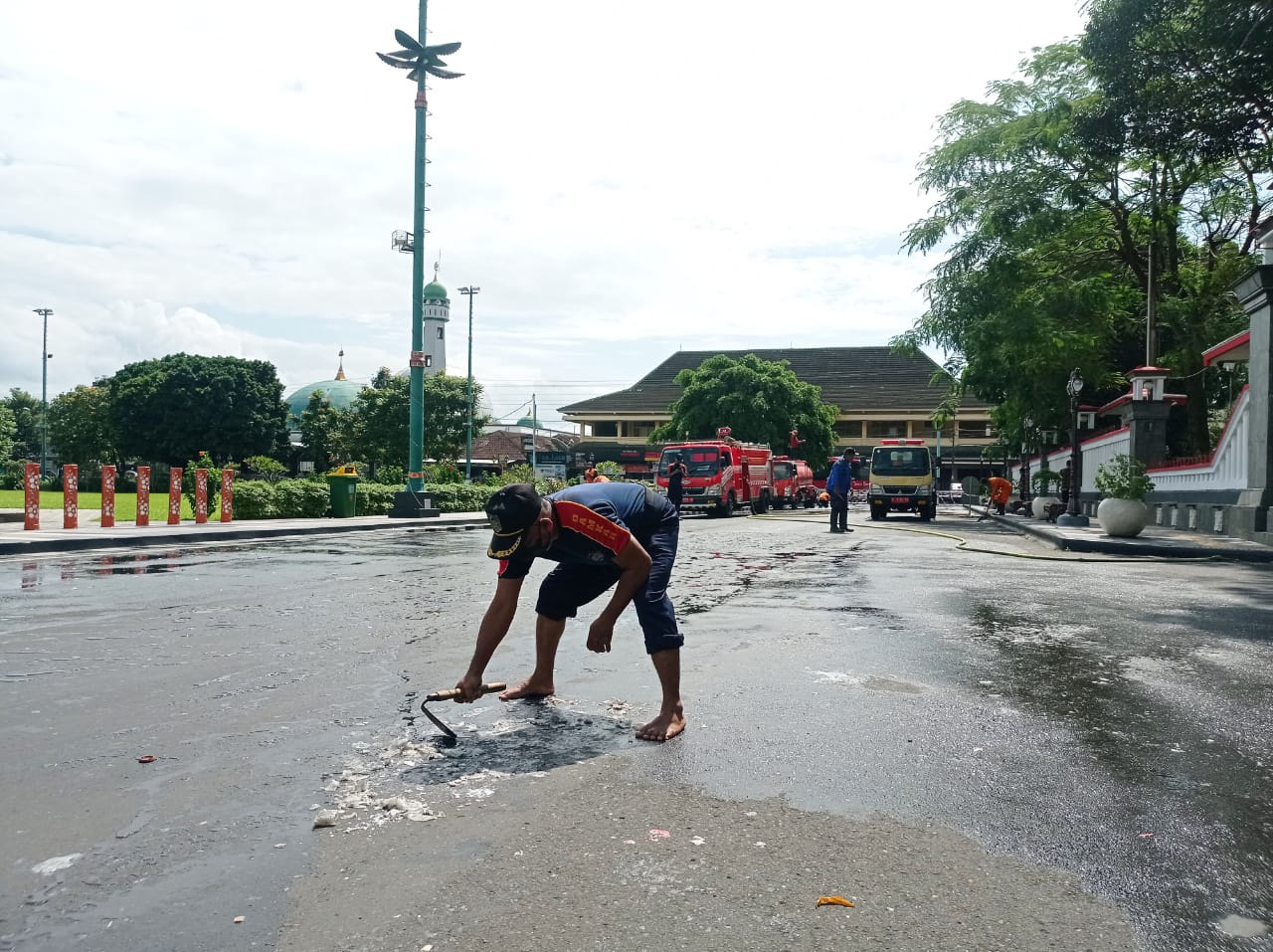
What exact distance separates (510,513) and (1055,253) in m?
29.9

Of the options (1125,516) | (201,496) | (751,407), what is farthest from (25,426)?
(1125,516)

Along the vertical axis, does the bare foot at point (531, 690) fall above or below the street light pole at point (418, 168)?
below

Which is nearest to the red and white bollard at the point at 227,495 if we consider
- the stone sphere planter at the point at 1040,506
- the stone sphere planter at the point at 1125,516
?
the stone sphere planter at the point at 1125,516

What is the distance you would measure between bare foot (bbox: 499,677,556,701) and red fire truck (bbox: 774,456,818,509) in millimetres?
34097

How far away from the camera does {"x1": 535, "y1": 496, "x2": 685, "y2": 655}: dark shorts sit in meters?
4.64

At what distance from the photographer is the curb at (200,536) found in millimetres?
15156

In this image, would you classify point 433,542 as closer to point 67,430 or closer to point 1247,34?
point 1247,34

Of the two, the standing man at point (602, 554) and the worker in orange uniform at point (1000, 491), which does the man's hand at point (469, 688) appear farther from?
the worker in orange uniform at point (1000, 491)

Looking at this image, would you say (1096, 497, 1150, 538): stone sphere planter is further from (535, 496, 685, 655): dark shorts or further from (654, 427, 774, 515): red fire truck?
(535, 496, 685, 655): dark shorts

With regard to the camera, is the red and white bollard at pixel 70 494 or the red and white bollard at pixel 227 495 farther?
the red and white bollard at pixel 227 495

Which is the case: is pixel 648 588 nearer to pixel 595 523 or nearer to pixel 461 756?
pixel 595 523

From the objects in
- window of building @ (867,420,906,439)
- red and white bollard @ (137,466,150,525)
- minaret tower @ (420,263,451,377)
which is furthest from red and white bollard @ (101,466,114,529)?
minaret tower @ (420,263,451,377)

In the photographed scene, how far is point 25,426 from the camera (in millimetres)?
88188

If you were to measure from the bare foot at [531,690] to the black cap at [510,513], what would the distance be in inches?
46.1
